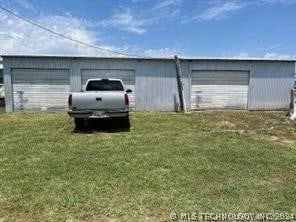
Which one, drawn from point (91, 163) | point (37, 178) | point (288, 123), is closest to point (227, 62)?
point (288, 123)

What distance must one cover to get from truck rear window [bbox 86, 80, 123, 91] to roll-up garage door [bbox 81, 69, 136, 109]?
261 inches

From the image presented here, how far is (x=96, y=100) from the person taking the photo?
13.0 meters

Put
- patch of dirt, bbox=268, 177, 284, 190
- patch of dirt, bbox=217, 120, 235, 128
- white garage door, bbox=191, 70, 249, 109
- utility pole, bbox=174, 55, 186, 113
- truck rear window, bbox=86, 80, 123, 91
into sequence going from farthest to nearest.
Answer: white garage door, bbox=191, 70, 249, 109, utility pole, bbox=174, 55, 186, 113, patch of dirt, bbox=217, 120, 235, 128, truck rear window, bbox=86, 80, 123, 91, patch of dirt, bbox=268, 177, 284, 190

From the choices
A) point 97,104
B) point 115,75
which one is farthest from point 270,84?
point 97,104

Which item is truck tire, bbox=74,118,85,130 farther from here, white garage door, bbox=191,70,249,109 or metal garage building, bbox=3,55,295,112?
white garage door, bbox=191,70,249,109

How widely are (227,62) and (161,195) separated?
17.4 m

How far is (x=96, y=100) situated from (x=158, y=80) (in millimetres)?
9563

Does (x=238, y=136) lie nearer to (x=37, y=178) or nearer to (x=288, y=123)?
(x=288, y=123)

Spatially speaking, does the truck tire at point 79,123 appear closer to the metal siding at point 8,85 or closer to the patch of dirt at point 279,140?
the patch of dirt at point 279,140

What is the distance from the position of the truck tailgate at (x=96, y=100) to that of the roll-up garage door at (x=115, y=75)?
8.81 m

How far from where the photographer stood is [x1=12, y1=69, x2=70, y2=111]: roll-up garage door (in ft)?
70.1

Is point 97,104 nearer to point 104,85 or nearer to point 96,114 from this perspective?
point 96,114

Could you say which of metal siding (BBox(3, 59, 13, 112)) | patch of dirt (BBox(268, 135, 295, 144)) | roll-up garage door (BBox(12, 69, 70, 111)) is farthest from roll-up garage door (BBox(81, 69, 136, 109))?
patch of dirt (BBox(268, 135, 295, 144))

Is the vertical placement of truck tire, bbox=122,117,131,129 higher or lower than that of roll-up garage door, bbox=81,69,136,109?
lower
